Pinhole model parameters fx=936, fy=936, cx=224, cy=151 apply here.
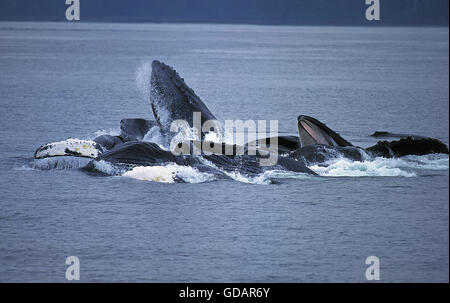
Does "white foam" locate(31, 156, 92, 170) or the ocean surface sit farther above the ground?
"white foam" locate(31, 156, 92, 170)

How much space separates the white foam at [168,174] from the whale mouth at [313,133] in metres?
3.45

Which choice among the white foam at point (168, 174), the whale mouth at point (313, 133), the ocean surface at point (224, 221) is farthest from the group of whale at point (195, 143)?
the ocean surface at point (224, 221)

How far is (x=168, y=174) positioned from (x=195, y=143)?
1.21 metres

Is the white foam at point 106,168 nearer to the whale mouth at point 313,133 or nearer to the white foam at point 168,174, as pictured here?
the white foam at point 168,174

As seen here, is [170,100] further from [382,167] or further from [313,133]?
[382,167]

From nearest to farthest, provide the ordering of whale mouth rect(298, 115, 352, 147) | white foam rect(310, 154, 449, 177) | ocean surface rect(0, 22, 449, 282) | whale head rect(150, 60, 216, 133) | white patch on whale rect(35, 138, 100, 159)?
ocean surface rect(0, 22, 449, 282) → white foam rect(310, 154, 449, 177) → white patch on whale rect(35, 138, 100, 159) → whale head rect(150, 60, 216, 133) → whale mouth rect(298, 115, 352, 147)

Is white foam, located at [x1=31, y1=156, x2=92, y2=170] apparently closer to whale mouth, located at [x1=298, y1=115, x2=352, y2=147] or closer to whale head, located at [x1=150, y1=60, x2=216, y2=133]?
whale head, located at [x1=150, y1=60, x2=216, y2=133]

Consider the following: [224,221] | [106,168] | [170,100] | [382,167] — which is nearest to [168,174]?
[106,168]

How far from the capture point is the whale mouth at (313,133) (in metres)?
23.9

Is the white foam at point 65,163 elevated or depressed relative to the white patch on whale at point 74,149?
depressed

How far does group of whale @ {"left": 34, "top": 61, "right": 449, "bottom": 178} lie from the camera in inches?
861

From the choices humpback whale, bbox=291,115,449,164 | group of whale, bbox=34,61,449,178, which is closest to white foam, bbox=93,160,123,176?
group of whale, bbox=34,61,449,178

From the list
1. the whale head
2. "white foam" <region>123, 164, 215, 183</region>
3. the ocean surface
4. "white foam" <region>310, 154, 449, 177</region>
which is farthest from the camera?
the whale head
